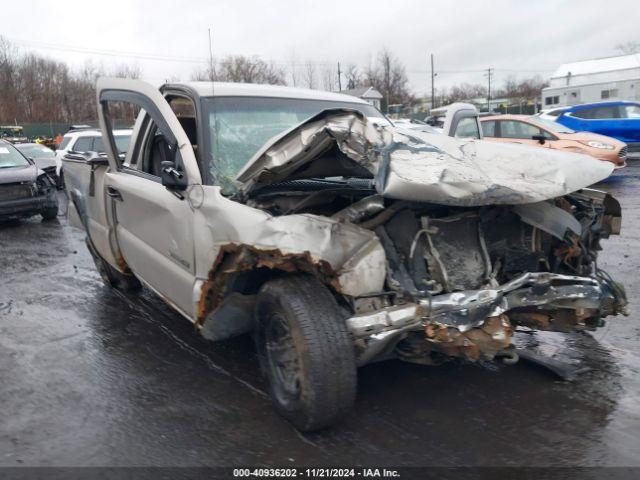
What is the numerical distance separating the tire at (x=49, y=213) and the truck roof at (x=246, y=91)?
7.25m

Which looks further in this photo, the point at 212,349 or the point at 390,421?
the point at 212,349

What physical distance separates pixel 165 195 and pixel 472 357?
2224 mm

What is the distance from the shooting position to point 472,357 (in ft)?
9.42

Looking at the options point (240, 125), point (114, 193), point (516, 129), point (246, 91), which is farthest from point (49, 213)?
point (516, 129)

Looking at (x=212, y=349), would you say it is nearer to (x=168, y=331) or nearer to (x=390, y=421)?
(x=168, y=331)

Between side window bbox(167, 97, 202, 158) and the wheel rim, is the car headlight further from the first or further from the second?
the wheel rim

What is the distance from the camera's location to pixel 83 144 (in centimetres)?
1391

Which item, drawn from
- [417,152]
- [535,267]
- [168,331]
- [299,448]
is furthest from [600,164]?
[168,331]

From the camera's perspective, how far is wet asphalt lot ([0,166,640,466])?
2.93m

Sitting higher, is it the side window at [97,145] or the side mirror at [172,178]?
the side window at [97,145]

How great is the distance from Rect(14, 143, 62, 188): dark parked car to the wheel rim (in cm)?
1350

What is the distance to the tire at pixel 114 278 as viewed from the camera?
5.68 m

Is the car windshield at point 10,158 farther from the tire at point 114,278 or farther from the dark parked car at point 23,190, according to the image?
the tire at point 114,278

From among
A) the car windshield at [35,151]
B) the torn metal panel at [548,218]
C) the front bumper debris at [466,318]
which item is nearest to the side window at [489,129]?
the torn metal panel at [548,218]
